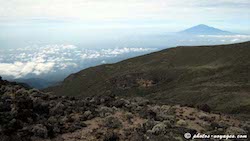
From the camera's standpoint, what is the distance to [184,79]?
88.9 meters

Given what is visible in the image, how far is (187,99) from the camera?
61.9 m

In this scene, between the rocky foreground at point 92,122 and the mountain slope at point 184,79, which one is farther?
the mountain slope at point 184,79

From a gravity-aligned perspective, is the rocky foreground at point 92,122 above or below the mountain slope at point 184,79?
above

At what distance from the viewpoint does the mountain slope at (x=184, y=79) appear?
5897 cm

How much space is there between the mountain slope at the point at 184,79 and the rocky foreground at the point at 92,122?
20.3 m

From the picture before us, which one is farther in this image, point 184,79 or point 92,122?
point 184,79

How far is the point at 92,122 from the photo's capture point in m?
21.1

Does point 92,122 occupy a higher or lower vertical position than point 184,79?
higher

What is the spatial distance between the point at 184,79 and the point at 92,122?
7026 cm

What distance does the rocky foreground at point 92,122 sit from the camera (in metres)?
17.8

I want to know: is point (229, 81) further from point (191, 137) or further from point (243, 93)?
point (191, 137)

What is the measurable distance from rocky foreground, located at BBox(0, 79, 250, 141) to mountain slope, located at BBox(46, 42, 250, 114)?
66.7 feet

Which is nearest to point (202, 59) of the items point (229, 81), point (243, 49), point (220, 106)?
point (243, 49)

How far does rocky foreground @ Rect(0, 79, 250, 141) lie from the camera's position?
17.8 m
